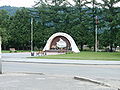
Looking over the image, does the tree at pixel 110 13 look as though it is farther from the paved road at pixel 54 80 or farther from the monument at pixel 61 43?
the paved road at pixel 54 80

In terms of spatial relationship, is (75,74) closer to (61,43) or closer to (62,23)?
(61,43)

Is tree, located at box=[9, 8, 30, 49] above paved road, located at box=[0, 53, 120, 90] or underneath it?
above

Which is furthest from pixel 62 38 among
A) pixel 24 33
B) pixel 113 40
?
pixel 24 33

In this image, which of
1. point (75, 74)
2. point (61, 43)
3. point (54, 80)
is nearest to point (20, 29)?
point (61, 43)

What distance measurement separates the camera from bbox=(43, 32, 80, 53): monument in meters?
58.2

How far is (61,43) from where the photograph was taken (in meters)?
59.3

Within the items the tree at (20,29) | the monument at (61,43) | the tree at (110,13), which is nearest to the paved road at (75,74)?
the monument at (61,43)

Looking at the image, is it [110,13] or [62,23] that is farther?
[62,23]

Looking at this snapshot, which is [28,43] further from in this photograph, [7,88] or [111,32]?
[7,88]

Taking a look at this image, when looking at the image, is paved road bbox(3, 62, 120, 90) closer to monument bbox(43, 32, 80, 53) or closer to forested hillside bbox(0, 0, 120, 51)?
monument bbox(43, 32, 80, 53)

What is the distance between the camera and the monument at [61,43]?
58.2 metres

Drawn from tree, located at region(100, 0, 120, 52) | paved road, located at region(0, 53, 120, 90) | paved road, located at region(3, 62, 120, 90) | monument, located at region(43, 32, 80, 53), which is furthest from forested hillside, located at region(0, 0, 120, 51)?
paved road, located at region(0, 53, 120, 90)

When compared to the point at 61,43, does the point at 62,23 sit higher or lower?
higher

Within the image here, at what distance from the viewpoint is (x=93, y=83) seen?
35.4 ft
